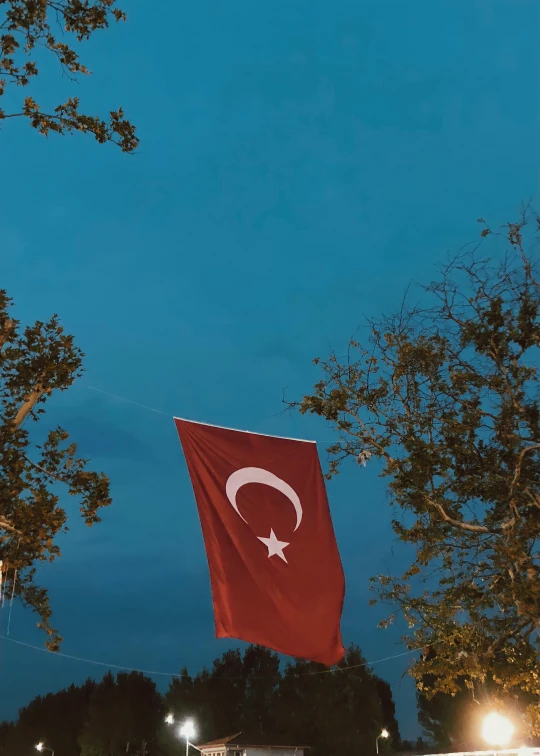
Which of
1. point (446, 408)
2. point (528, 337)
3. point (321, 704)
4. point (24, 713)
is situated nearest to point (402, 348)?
point (446, 408)

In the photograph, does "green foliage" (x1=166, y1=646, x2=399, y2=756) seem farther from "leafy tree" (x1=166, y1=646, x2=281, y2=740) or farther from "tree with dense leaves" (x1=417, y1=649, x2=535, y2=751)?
"tree with dense leaves" (x1=417, y1=649, x2=535, y2=751)

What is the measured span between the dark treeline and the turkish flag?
49.9m

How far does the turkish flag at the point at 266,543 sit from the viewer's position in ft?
29.3

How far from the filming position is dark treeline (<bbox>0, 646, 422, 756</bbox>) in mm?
65125

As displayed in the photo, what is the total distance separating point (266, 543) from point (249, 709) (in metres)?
68.8

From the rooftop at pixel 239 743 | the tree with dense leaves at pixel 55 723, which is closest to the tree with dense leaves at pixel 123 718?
the tree with dense leaves at pixel 55 723

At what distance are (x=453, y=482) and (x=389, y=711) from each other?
80205mm

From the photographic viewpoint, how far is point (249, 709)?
71062 mm

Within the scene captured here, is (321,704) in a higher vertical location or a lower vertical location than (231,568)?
higher

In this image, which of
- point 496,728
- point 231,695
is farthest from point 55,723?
point 496,728

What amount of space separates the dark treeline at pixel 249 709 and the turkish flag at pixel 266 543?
164ft

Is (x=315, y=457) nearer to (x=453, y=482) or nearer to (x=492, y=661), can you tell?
(x=453, y=482)

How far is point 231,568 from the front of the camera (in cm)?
902

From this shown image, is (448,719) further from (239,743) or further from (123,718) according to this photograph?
(123,718)
